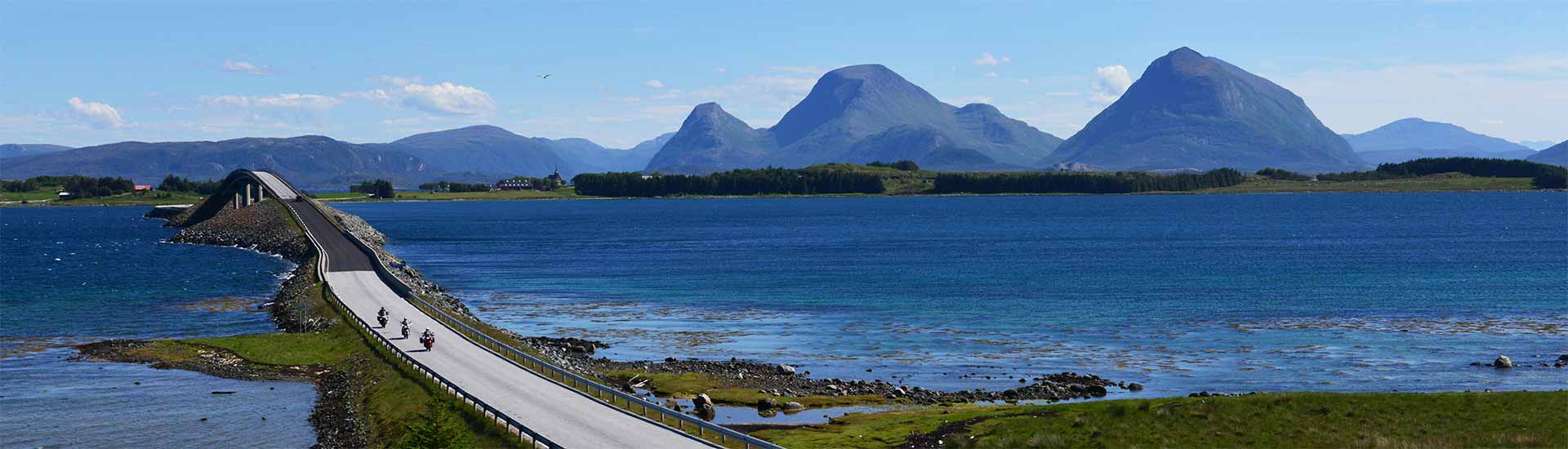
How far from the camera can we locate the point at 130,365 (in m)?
66.4

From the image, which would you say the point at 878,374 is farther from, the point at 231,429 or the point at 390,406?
the point at 231,429

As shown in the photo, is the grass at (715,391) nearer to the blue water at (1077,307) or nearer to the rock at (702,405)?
the rock at (702,405)

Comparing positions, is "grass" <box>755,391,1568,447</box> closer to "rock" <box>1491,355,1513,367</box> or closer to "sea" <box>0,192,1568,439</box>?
"sea" <box>0,192,1568,439</box>

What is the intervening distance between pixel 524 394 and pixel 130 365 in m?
28.1

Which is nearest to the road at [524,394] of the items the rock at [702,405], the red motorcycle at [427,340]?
the red motorcycle at [427,340]

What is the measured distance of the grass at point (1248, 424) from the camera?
4150cm

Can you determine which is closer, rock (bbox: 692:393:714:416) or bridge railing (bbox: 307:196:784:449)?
bridge railing (bbox: 307:196:784:449)

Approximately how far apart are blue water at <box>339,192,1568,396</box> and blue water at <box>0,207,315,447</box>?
64.1 feet

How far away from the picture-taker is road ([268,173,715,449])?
4316cm

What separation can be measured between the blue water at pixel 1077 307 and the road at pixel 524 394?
951cm

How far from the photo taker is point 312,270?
115 m

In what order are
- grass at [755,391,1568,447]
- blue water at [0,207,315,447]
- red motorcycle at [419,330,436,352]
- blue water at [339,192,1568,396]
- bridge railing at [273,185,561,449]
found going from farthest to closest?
blue water at [339,192,1568,396]
red motorcycle at [419,330,436,352]
blue water at [0,207,315,447]
bridge railing at [273,185,561,449]
grass at [755,391,1568,447]

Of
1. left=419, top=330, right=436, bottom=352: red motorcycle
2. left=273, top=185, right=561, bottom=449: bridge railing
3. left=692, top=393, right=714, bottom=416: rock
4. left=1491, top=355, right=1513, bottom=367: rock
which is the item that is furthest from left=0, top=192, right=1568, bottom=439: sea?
left=419, top=330, right=436, bottom=352: red motorcycle

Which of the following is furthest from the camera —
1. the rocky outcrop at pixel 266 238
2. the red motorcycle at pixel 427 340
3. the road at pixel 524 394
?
the rocky outcrop at pixel 266 238
